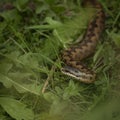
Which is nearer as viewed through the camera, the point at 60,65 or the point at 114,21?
the point at 60,65

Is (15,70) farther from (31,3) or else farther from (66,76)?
(31,3)

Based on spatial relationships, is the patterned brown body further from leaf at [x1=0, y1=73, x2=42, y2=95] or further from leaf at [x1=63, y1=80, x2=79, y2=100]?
leaf at [x1=0, y1=73, x2=42, y2=95]

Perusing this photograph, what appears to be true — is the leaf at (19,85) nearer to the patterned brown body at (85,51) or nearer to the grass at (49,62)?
the grass at (49,62)

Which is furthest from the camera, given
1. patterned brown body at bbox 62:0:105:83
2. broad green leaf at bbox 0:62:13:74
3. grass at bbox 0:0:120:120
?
patterned brown body at bbox 62:0:105:83

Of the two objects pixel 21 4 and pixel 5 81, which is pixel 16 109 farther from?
pixel 21 4

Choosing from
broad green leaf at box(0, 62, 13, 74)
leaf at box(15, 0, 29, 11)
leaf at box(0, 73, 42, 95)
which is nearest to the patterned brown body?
leaf at box(0, 73, 42, 95)

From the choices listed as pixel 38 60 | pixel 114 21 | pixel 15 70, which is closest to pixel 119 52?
pixel 114 21

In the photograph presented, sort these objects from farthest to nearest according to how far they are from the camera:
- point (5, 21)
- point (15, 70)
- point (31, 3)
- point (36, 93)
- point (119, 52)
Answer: point (31, 3) < point (5, 21) < point (119, 52) < point (15, 70) < point (36, 93)
